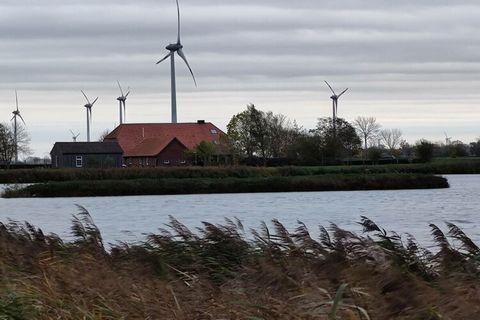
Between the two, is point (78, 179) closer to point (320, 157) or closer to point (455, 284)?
point (320, 157)

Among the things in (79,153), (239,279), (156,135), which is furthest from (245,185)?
(156,135)

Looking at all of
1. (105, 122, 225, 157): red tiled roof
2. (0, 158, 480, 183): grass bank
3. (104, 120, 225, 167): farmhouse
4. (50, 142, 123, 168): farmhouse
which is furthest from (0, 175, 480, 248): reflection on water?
(105, 122, 225, 157): red tiled roof

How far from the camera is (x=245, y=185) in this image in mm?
62000

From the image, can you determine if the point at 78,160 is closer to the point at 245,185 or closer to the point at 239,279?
the point at 245,185

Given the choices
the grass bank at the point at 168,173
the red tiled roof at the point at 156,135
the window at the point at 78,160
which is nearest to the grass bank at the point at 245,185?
the grass bank at the point at 168,173

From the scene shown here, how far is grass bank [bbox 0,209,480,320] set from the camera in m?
7.64

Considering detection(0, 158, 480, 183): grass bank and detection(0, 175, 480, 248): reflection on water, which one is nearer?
detection(0, 175, 480, 248): reflection on water

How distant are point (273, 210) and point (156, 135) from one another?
3466 inches

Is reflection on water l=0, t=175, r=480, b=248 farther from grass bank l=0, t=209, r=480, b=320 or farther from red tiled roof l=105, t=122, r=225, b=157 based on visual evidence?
red tiled roof l=105, t=122, r=225, b=157

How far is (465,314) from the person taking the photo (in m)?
7.11

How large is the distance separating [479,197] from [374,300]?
1722 inches

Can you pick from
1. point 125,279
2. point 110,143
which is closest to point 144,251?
point 125,279

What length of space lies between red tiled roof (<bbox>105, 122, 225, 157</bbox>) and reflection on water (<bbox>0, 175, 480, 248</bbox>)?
6632cm

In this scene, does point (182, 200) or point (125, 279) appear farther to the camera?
point (182, 200)
